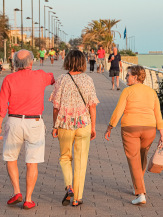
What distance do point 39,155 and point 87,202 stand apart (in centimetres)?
78

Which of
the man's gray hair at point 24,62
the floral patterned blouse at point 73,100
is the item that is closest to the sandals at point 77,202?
the floral patterned blouse at point 73,100

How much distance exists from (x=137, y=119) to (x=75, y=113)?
2.33ft

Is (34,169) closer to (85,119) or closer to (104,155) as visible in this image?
(85,119)

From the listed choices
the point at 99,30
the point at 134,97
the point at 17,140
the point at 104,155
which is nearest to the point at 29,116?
the point at 17,140

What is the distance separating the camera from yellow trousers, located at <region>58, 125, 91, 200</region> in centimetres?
564

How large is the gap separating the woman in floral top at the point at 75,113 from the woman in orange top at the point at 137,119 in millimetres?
358

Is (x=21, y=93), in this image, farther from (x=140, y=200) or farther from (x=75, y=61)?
(x=140, y=200)

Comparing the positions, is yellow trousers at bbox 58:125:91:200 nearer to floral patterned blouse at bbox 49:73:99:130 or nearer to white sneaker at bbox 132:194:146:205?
floral patterned blouse at bbox 49:73:99:130

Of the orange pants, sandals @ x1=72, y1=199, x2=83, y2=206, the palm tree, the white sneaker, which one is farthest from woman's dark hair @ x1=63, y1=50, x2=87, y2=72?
the palm tree

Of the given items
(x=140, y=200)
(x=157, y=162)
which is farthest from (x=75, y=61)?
(x=140, y=200)

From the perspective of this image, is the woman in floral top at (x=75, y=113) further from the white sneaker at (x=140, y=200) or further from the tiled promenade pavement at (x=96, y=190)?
the white sneaker at (x=140, y=200)

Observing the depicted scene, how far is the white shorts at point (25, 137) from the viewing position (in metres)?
5.48

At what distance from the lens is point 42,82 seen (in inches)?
219

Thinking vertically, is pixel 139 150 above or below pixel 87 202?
above
